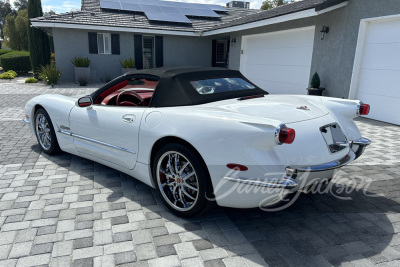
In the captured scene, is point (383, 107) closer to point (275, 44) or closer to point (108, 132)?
point (275, 44)

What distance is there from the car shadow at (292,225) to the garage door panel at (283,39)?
739 cm

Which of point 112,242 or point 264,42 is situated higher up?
point 264,42

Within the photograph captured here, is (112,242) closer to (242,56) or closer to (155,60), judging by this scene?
(242,56)

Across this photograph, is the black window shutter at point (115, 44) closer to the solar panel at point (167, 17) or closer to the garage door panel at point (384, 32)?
the solar panel at point (167, 17)

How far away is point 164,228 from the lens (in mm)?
2764

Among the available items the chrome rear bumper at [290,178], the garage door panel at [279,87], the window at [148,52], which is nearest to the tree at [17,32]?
the window at [148,52]

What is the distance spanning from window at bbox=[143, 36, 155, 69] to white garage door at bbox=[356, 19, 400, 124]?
38.9 feet

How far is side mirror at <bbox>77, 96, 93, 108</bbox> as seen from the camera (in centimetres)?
368

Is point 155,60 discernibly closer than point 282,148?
No

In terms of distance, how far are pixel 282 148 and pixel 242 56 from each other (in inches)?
478

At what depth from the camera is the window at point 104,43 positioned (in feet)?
53.2

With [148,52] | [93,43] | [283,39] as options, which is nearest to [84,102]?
[283,39]

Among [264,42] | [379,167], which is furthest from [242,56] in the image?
[379,167]

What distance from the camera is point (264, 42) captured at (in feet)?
40.0
